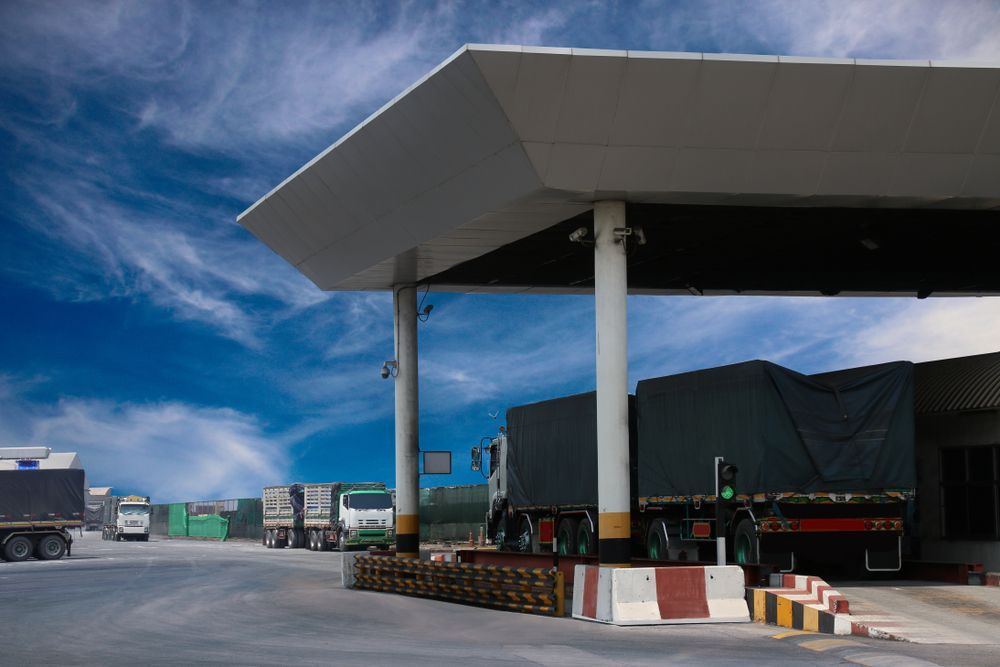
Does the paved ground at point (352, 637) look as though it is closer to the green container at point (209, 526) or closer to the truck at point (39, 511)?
the truck at point (39, 511)

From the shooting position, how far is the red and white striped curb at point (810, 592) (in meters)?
17.1

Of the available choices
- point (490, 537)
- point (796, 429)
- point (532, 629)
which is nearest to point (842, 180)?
point (796, 429)

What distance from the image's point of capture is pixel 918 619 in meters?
17.2

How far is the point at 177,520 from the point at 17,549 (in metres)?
49.5

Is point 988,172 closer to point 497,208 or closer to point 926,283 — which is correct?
point 497,208

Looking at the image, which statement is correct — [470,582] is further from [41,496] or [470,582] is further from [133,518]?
[133,518]

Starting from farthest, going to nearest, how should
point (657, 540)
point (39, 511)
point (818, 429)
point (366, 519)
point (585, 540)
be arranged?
point (366, 519), point (39, 511), point (585, 540), point (657, 540), point (818, 429)

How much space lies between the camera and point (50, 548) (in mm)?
49656

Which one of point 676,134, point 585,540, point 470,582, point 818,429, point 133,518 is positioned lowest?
point 133,518

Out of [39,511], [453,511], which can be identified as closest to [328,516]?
[453,511]

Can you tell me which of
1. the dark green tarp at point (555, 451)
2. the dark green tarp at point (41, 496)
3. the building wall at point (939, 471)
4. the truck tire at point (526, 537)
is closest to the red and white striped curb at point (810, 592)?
the building wall at point (939, 471)

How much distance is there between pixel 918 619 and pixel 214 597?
46.6 ft

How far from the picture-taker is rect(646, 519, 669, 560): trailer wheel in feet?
84.4

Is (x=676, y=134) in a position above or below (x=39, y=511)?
above
